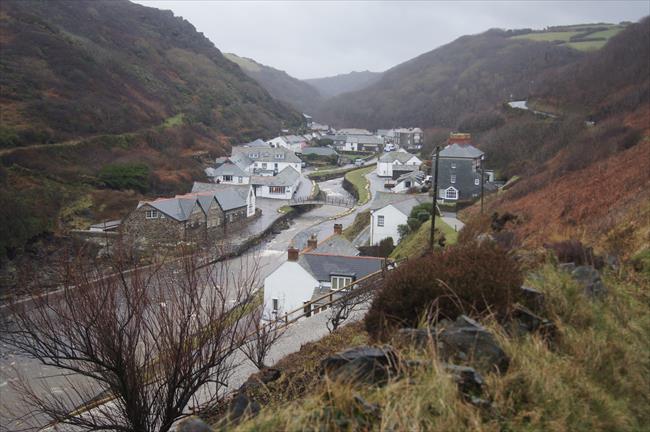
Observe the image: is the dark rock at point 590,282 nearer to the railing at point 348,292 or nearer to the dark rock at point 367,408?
the dark rock at point 367,408

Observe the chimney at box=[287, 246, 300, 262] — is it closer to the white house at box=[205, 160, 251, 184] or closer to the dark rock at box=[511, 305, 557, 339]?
the dark rock at box=[511, 305, 557, 339]

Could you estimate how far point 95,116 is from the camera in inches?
2308

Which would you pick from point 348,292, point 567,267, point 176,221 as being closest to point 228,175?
point 176,221

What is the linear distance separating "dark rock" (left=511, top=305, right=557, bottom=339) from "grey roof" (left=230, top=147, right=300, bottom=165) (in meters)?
67.7

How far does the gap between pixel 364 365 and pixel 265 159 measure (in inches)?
Answer: 2741

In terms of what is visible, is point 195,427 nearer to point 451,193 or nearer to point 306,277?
point 306,277

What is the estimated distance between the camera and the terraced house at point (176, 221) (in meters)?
36.2

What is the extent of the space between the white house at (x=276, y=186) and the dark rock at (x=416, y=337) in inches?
2081

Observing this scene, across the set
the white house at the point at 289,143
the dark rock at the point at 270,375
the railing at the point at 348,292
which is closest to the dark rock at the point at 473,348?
the dark rock at the point at 270,375

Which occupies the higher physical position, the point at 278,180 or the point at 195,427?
the point at 195,427

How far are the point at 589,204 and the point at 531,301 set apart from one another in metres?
14.2

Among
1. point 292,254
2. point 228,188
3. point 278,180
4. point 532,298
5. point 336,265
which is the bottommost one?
point 278,180

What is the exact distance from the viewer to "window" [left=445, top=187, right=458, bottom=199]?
41.9 metres

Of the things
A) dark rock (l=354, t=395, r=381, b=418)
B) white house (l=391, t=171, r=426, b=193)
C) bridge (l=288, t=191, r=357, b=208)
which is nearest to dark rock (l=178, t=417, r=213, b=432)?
dark rock (l=354, t=395, r=381, b=418)
